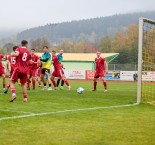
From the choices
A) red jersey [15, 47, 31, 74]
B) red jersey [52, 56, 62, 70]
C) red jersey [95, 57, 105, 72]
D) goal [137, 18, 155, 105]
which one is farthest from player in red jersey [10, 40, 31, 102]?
red jersey [95, 57, 105, 72]

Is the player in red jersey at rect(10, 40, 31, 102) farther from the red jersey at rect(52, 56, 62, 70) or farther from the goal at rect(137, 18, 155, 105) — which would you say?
the red jersey at rect(52, 56, 62, 70)

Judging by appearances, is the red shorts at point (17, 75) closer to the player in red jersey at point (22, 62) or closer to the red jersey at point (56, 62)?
the player in red jersey at point (22, 62)

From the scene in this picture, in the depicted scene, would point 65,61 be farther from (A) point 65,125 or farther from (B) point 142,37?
(A) point 65,125

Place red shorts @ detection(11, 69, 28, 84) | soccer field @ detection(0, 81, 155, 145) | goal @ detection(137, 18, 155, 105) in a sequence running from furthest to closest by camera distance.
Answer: goal @ detection(137, 18, 155, 105) → red shorts @ detection(11, 69, 28, 84) → soccer field @ detection(0, 81, 155, 145)

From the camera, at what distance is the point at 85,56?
74.1 m

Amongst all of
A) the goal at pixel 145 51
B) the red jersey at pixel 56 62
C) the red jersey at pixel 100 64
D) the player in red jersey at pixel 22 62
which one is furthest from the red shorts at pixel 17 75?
the red jersey at pixel 100 64

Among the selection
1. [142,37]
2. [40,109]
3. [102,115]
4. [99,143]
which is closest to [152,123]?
[102,115]

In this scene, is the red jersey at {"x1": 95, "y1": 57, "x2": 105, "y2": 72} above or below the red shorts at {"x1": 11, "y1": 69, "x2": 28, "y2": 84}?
above

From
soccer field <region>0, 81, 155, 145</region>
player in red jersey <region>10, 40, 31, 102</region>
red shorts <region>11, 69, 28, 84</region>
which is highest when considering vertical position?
player in red jersey <region>10, 40, 31, 102</region>

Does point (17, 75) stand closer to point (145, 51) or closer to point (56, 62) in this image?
point (145, 51)

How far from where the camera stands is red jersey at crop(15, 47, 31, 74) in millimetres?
12734

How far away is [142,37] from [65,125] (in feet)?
20.2

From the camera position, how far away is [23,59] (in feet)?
42.1

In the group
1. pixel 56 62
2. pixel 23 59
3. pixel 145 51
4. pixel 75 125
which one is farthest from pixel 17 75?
pixel 56 62
